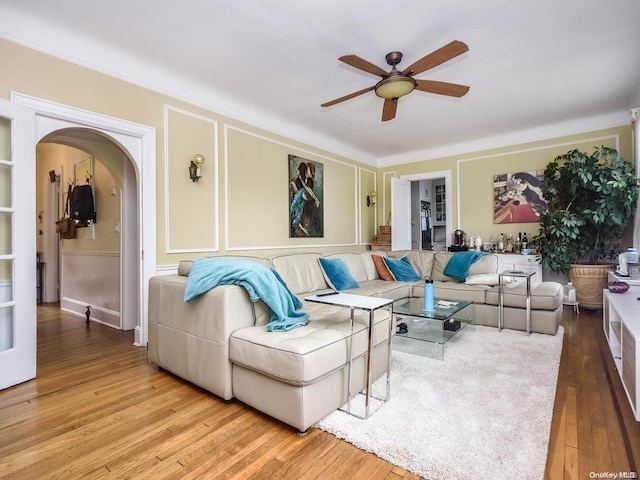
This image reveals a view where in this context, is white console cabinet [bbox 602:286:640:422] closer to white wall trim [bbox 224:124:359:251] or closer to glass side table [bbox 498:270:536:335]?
glass side table [bbox 498:270:536:335]

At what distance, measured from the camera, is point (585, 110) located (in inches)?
173

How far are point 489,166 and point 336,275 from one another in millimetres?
3422

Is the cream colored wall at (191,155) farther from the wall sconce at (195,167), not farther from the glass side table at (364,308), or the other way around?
the glass side table at (364,308)

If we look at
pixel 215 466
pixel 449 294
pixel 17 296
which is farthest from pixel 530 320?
pixel 17 296

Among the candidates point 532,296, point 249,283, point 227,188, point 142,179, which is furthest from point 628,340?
point 142,179

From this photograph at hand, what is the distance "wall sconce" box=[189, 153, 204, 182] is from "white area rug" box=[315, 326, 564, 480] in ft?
8.63

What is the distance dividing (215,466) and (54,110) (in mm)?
2813

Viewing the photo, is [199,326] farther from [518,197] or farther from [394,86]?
[518,197]

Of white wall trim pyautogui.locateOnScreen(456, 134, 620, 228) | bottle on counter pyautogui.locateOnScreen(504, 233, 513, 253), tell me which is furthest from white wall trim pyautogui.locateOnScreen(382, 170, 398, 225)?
bottle on counter pyautogui.locateOnScreen(504, 233, 513, 253)

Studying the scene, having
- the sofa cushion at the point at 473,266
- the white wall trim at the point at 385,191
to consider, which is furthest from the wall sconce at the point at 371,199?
the sofa cushion at the point at 473,266

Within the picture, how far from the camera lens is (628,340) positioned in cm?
184

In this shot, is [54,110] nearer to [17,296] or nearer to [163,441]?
[17,296]

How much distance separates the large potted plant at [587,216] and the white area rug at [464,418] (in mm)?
2143

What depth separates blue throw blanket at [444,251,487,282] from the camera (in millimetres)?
4391
